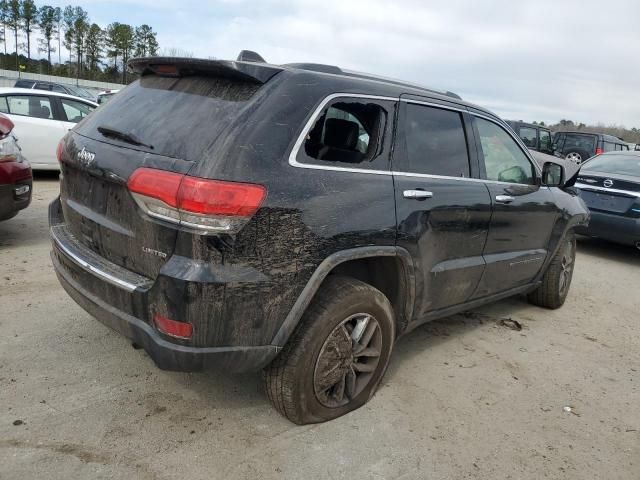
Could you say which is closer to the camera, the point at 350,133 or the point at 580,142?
the point at 350,133

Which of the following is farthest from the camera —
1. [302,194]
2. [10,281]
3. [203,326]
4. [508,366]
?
[10,281]

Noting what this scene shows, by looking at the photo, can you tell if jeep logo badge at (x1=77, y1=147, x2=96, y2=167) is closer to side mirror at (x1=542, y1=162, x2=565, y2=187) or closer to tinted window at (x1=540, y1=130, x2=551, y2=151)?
side mirror at (x1=542, y1=162, x2=565, y2=187)

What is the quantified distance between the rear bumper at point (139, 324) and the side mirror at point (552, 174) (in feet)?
9.85

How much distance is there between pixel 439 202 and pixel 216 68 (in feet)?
4.96

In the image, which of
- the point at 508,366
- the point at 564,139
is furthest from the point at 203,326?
the point at 564,139

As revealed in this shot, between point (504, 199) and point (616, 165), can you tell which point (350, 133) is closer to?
point (504, 199)

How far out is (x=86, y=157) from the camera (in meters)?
2.83

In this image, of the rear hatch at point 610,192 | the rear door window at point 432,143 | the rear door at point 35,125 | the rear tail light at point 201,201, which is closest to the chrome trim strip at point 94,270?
the rear tail light at point 201,201

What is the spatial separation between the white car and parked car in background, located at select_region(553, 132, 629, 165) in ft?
49.9

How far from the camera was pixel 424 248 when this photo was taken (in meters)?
3.19

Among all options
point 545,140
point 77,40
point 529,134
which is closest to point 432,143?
point 529,134

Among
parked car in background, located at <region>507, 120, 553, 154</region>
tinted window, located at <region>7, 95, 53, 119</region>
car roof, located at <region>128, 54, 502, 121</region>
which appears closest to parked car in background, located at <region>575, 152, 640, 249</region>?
car roof, located at <region>128, 54, 502, 121</region>

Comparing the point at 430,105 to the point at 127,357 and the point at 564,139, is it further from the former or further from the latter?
the point at 564,139

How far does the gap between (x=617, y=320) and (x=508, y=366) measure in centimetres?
Result: 195
